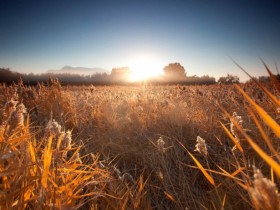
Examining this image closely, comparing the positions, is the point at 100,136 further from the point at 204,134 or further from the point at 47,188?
the point at 47,188

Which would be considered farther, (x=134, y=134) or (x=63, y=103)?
(x=63, y=103)

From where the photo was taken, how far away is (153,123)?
Answer: 3.49 meters

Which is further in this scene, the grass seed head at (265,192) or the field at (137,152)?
the field at (137,152)

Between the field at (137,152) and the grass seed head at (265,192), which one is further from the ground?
the grass seed head at (265,192)

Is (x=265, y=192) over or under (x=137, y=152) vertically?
over

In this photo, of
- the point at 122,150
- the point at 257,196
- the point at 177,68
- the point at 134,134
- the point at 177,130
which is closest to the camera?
the point at 257,196

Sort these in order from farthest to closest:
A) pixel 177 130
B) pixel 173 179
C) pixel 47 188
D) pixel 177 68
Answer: pixel 177 68
pixel 177 130
pixel 173 179
pixel 47 188

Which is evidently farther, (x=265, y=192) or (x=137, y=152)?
(x=137, y=152)

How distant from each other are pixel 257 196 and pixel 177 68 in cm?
5747

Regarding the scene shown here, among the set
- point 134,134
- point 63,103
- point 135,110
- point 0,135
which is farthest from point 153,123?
point 0,135

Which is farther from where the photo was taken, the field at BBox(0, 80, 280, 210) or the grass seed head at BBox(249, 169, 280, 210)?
the field at BBox(0, 80, 280, 210)

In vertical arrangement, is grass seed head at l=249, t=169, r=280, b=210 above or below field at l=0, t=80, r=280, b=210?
above

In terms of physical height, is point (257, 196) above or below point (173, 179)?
above

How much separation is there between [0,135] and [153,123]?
7.68 ft
